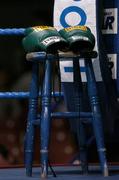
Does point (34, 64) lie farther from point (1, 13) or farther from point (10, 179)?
point (1, 13)

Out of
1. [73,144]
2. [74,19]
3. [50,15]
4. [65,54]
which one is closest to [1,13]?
[50,15]

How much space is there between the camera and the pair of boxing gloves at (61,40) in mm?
3025

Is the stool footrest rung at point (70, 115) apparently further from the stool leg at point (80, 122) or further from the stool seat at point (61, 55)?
the stool seat at point (61, 55)

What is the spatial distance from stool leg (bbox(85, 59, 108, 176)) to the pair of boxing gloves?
3.5 inches

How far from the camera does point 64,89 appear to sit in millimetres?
3398

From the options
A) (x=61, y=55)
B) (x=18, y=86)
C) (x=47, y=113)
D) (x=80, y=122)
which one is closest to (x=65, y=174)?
(x=80, y=122)

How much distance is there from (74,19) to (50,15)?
1988 millimetres

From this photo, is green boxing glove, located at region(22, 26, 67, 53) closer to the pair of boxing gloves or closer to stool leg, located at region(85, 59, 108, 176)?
the pair of boxing gloves

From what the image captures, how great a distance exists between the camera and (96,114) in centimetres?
309

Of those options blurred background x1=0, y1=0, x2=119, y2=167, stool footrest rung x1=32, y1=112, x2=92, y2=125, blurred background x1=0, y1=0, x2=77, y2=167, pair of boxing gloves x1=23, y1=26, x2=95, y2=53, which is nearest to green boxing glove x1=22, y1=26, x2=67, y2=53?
pair of boxing gloves x1=23, y1=26, x2=95, y2=53

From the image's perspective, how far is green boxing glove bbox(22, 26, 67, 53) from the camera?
3023 millimetres

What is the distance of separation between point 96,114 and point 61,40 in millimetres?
356

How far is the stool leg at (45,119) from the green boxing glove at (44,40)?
0.23ft

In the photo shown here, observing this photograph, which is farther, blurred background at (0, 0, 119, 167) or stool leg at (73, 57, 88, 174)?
blurred background at (0, 0, 119, 167)
